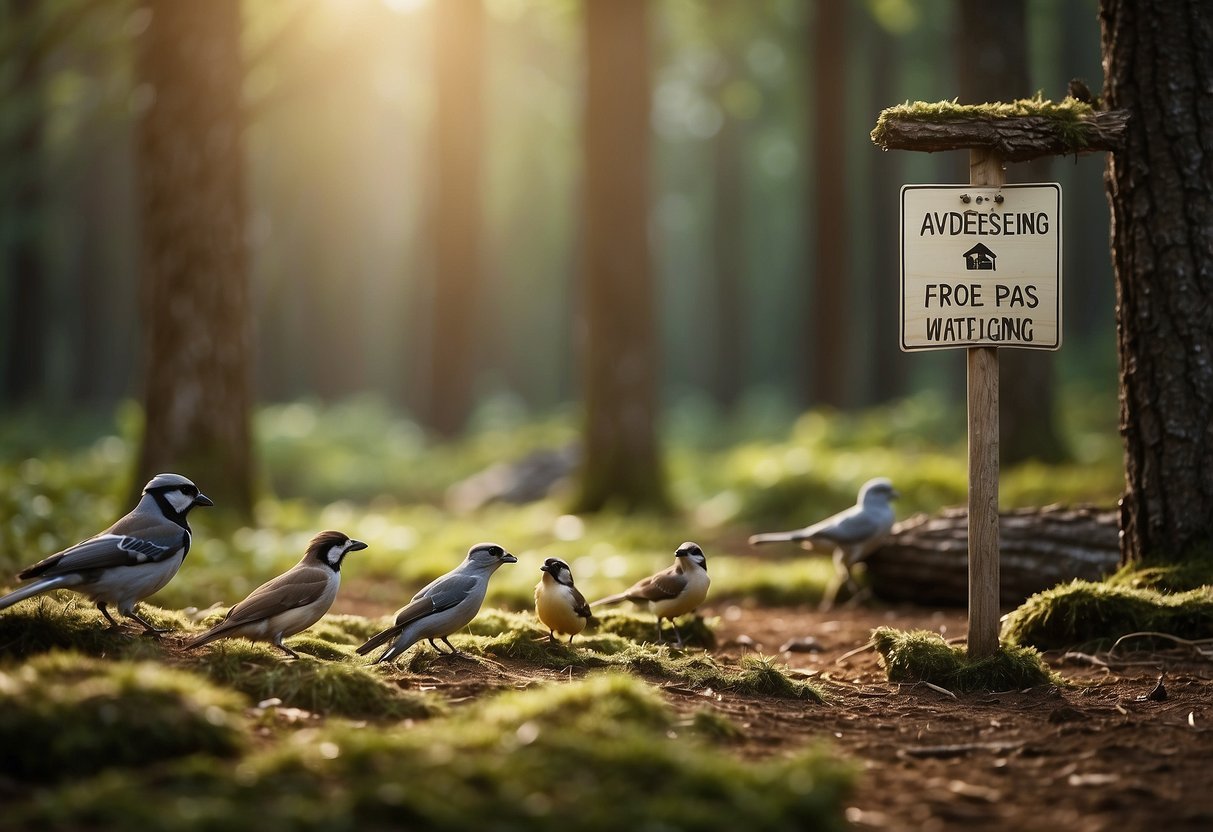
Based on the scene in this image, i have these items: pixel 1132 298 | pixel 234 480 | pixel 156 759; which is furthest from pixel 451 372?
pixel 156 759

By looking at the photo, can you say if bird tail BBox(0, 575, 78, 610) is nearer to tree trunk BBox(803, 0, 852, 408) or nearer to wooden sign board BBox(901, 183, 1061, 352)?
wooden sign board BBox(901, 183, 1061, 352)

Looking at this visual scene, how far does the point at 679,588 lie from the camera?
6.73 meters

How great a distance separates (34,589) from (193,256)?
7034 mm

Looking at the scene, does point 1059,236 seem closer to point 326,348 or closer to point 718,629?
point 718,629

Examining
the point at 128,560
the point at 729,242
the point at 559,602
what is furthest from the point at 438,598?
the point at 729,242

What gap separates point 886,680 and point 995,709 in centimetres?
85

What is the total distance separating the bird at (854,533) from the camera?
888cm

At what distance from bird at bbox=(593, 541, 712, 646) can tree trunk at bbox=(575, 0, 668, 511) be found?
25.3 feet

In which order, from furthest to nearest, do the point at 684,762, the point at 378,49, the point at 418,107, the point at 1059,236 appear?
the point at 418,107
the point at 378,49
the point at 1059,236
the point at 684,762

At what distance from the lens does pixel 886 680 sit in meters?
6.35

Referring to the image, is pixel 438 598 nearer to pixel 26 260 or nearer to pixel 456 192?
pixel 456 192

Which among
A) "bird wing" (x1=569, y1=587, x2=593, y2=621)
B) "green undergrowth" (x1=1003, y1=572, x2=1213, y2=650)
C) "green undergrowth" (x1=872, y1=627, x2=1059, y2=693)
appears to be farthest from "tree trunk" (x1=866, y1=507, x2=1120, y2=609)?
"bird wing" (x1=569, y1=587, x2=593, y2=621)

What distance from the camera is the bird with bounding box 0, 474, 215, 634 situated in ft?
17.5

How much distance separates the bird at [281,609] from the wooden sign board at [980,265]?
315 cm
